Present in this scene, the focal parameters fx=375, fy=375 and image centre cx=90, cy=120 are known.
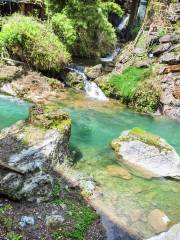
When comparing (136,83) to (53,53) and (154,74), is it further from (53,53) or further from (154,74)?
(53,53)

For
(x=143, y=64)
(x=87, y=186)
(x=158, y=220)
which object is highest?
(x=143, y=64)

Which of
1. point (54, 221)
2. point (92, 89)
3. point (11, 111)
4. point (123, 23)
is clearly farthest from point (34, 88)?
point (123, 23)

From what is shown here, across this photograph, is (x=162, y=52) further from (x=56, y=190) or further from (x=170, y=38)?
(x=56, y=190)

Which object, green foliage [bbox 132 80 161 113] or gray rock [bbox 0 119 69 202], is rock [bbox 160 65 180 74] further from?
gray rock [bbox 0 119 69 202]

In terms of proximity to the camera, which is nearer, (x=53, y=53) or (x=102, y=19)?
(x=53, y=53)

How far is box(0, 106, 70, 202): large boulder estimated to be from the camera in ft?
24.5

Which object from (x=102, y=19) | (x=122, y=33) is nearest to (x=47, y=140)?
(x=102, y=19)

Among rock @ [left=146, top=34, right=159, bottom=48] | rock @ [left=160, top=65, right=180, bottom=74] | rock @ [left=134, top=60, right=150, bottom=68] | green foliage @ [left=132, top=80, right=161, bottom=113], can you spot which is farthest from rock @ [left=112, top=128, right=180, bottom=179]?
rock @ [left=146, top=34, right=159, bottom=48]

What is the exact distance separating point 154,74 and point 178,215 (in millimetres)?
10339

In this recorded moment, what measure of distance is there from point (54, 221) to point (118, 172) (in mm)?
3389

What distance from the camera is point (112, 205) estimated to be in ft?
27.3

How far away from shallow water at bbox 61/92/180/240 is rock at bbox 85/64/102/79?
8.98 ft

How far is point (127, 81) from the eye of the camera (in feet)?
58.3

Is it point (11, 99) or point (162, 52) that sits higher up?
point (162, 52)
